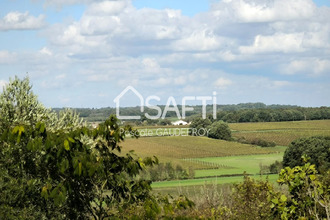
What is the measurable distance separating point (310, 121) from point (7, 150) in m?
124

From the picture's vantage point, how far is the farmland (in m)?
75.8

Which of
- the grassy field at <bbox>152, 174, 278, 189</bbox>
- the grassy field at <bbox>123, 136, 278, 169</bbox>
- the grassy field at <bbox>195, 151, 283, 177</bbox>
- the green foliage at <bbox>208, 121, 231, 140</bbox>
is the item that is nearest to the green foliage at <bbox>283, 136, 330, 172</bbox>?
the grassy field at <bbox>152, 174, 278, 189</bbox>

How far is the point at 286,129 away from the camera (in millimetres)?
119000

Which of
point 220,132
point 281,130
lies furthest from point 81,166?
point 281,130

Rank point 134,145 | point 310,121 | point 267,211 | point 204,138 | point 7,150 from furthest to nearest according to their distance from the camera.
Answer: point 310,121
point 204,138
point 134,145
point 267,211
point 7,150

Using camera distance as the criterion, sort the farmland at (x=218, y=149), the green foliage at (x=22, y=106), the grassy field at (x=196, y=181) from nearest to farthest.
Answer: the green foliage at (x=22, y=106)
the grassy field at (x=196, y=181)
the farmland at (x=218, y=149)

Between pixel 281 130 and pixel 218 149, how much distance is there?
24468 mm

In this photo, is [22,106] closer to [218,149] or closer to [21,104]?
[21,104]

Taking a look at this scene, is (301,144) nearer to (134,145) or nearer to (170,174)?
(170,174)

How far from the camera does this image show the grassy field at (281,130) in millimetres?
106875

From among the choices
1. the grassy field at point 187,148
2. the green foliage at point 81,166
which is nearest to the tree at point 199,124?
the grassy field at point 187,148

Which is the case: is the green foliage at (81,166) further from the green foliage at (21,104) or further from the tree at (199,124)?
the tree at (199,124)

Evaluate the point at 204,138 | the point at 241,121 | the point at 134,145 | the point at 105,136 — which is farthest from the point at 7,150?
the point at 241,121

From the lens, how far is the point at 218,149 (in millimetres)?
99188
